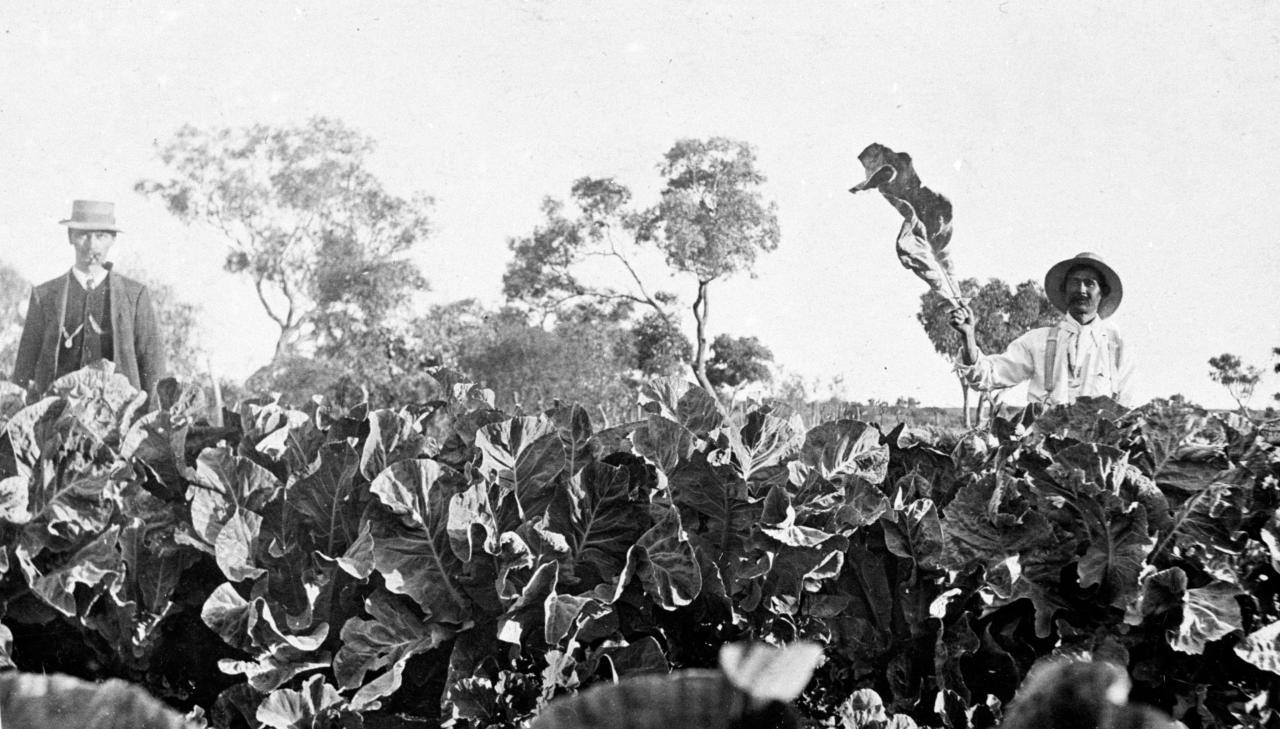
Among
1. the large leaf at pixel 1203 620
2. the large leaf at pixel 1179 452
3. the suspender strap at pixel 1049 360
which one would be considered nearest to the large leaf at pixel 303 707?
the large leaf at pixel 1203 620

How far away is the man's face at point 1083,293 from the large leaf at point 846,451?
3879mm

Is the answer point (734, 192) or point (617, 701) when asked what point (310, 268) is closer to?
point (734, 192)

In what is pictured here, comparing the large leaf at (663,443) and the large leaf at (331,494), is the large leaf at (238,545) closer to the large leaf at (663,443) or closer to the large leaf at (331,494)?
the large leaf at (331,494)

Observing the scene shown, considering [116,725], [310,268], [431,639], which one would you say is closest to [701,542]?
[431,639]

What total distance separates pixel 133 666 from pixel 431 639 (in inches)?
29.5

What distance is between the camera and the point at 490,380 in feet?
134

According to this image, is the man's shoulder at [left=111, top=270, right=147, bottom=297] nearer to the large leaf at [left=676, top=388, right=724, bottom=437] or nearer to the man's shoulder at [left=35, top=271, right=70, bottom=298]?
the man's shoulder at [left=35, top=271, right=70, bottom=298]

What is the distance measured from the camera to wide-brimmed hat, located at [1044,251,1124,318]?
20.1 feet

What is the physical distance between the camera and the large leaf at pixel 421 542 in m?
2.32

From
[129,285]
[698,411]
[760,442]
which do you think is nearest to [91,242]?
[129,285]

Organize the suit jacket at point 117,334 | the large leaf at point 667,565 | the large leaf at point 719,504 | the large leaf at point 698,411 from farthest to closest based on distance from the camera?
the suit jacket at point 117,334 → the large leaf at point 698,411 → the large leaf at point 719,504 → the large leaf at point 667,565

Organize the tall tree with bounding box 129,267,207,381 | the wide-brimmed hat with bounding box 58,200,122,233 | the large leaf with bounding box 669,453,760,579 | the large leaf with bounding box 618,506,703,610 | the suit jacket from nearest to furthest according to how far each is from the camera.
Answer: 1. the large leaf with bounding box 618,506,703,610
2. the large leaf with bounding box 669,453,760,579
3. the suit jacket
4. the wide-brimmed hat with bounding box 58,200,122,233
5. the tall tree with bounding box 129,267,207,381

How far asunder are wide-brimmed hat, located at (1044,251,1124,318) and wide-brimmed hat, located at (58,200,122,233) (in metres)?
5.98

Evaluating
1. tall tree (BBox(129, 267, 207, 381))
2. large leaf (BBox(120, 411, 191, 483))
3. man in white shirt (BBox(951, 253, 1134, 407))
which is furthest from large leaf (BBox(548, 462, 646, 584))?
tall tree (BBox(129, 267, 207, 381))
